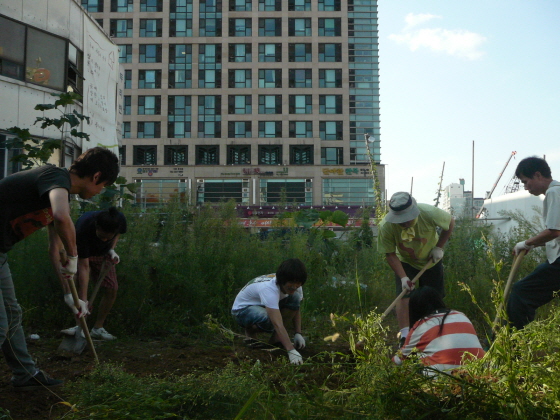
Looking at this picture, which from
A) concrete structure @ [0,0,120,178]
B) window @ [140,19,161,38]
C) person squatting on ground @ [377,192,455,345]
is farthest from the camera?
window @ [140,19,161,38]

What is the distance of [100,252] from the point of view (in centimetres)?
545

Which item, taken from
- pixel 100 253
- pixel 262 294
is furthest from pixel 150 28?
pixel 262 294

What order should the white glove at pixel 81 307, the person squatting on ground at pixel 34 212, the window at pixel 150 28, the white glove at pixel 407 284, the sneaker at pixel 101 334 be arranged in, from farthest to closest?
the window at pixel 150 28
the sneaker at pixel 101 334
the white glove at pixel 407 284
the white glove at pixel 81 307
the person squatting on ground at pixel 34 212

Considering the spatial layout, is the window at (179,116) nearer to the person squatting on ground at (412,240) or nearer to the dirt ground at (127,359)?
the dirt ground at (127,359)

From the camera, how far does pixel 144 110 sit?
48.7m

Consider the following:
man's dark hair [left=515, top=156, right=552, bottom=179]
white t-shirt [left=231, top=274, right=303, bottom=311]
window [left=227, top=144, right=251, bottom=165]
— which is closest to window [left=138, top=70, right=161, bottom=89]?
window [left=227, top=144, right=251, bottom=165]

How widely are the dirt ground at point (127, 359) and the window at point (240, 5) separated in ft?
156

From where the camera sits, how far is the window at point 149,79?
48906 millimetres

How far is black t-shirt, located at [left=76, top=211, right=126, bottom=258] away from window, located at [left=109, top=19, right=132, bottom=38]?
1900 inches

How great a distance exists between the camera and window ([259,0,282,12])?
49.1m

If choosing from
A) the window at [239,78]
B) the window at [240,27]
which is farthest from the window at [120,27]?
the window at [239,78]

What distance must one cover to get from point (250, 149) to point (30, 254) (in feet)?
139

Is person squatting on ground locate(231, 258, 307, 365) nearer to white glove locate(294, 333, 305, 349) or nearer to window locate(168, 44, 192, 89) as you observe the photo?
white glove locate(294, 333, 305, 349)

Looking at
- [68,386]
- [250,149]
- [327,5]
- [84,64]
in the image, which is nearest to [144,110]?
[250,149]
